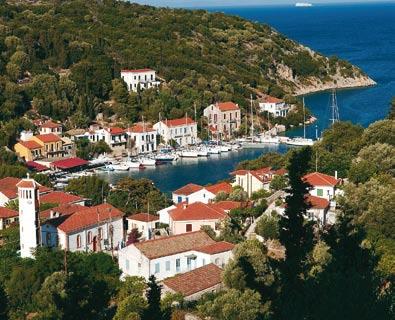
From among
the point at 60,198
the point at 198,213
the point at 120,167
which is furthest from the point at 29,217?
the point at 120,167

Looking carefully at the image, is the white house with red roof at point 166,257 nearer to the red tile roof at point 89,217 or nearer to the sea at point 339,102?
the red tile roof at point 89,217

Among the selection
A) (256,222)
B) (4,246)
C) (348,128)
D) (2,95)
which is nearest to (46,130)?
(2,95)

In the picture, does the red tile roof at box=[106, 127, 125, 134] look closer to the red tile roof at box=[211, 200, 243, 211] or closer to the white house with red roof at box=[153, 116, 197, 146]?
the white house with red roof at box=[153, 116, 197, 146]

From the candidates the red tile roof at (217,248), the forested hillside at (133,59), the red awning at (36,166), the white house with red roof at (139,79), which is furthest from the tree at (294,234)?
the white house with red roof at (139,79)

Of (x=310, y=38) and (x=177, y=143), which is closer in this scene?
(x=177, y=143)

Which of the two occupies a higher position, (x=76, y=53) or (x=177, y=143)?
(x=76, y=53)

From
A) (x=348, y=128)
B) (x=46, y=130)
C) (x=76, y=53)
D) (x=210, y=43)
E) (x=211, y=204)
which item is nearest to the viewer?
(x=211, y=204)

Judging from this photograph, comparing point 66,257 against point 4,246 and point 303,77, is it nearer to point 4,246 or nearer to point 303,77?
point 4,246
